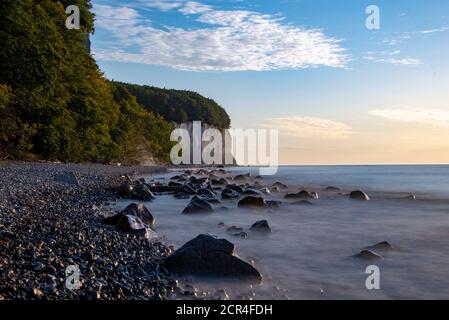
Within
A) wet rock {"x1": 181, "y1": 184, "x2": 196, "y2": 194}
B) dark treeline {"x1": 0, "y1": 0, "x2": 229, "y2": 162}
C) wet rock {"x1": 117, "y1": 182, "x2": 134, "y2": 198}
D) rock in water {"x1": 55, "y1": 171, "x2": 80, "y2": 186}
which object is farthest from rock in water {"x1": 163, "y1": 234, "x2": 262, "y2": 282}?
dark treeline {"x1": 0, "y1": 0, "x2": 229, "y2": 162}

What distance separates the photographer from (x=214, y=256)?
6.21 metres

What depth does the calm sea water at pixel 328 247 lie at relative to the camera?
19.5ft

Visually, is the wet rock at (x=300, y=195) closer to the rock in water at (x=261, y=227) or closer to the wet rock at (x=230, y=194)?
the wet rock at (x=230, y=194)

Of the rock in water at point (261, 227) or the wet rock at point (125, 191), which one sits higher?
the wet rock at point (125, 191)

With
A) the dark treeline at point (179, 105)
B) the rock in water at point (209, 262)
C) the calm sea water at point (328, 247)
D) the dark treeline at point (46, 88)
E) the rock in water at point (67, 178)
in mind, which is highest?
the dark treeline at point (179, 105)

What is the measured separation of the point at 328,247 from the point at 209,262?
358 cm

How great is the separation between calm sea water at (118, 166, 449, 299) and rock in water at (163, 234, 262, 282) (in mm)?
255

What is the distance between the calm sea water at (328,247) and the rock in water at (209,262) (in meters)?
0.25

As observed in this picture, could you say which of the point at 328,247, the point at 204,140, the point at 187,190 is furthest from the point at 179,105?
the point at 328,247

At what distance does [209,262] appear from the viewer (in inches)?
243

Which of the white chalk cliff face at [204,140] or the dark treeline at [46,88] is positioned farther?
the white chalk cliff face at [204,140]

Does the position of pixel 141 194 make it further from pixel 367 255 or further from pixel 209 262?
pixel 209 262

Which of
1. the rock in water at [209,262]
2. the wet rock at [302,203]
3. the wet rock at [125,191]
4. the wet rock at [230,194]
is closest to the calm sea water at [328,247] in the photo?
the rock in water at [209,262]
